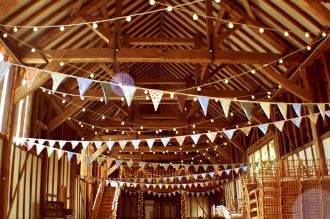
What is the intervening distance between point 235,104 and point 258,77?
97.6 inches

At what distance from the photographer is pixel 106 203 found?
1503 cm

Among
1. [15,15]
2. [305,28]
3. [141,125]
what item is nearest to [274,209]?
[305,28]

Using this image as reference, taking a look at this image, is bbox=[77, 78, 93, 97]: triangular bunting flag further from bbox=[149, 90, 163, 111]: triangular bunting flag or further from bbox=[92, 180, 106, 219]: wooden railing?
bbox=[92, 180, 106, 219]: wooden railing

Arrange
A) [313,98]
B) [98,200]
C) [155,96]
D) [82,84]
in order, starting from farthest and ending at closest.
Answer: [98,200] < [313,98] < [155,96] < [82,84]

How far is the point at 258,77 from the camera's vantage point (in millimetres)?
10719

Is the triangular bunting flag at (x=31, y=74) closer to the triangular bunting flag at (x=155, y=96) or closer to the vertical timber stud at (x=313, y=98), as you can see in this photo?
the triangular bunting flag at (x=155, y=96)

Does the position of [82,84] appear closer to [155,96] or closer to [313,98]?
[155,96]

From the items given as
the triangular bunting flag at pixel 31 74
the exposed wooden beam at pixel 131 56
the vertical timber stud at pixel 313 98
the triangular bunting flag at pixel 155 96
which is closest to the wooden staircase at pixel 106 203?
the exposed wooden beam at pixel 131 56

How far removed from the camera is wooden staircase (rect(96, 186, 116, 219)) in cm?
1430

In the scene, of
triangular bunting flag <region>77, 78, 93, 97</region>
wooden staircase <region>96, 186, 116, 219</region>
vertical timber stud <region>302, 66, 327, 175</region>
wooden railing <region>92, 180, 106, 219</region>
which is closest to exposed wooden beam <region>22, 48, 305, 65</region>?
vertical timber stud <region>302, 66, 327, 175</region>

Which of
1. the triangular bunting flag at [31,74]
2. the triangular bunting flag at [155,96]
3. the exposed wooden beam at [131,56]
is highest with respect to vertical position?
the exposed wooden beam at [131,56]

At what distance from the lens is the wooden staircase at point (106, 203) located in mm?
14301

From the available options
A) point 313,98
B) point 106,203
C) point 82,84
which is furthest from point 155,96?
point 106,203

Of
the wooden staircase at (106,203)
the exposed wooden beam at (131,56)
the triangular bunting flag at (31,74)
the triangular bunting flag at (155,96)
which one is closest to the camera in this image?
the triangular bunting flag at (31,74)
